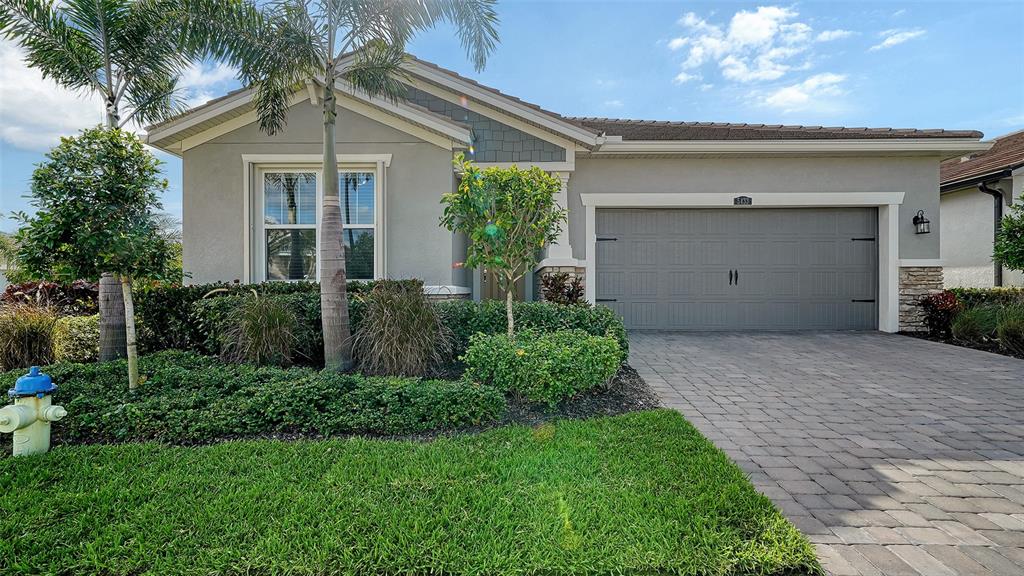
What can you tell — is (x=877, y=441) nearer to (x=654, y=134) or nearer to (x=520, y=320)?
(x=520, y=320)

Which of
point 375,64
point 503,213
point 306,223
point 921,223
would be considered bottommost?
point 503,213

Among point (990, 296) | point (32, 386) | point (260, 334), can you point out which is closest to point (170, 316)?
point (260, 334)

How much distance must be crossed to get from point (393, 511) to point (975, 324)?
1023cm

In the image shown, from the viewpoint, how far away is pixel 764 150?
888 centimetres

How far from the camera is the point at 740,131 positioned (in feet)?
32.5

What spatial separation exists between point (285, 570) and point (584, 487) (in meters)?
1.64

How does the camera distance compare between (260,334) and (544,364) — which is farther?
(260,334)

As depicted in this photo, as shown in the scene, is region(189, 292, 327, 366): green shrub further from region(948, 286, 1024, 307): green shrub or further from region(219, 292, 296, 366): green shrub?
region(948, 286, 1024, 307): green shrub

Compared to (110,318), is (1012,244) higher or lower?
higher

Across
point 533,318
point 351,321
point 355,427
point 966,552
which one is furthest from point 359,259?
point 966,552

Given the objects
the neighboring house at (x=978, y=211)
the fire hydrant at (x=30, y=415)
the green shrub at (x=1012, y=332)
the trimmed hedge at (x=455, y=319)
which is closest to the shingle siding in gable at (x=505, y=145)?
the trimmed hedge at (x=455, y=319)

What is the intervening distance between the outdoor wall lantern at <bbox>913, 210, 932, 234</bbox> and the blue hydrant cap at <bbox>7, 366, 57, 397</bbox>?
13.4m

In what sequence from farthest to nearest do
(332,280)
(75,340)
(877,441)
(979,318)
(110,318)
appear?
(979,318)
(75,340)
(110,318)
(332,280)
(877,441)

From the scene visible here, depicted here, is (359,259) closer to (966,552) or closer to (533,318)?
(533,318)
